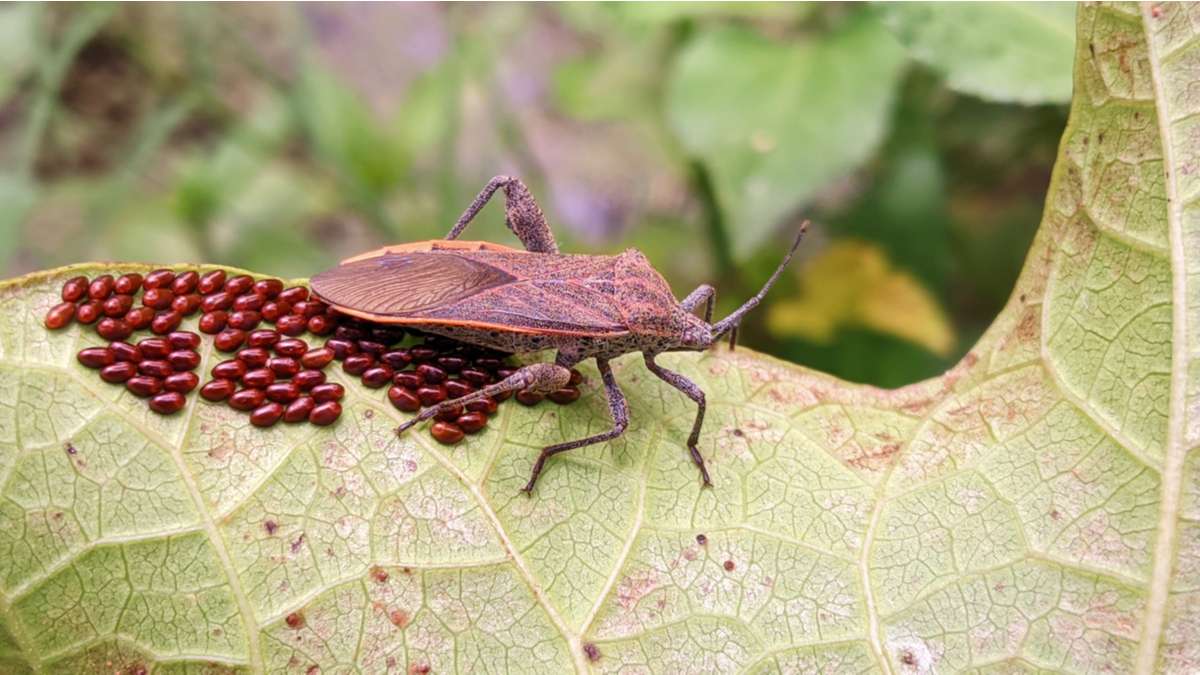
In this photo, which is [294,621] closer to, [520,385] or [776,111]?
[520,385]

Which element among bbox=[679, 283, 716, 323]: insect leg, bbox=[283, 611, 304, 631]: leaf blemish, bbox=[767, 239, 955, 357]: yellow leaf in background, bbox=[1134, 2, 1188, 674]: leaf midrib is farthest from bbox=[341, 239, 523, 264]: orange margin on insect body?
bbox=[1134, 2, 1188, 674]: leaf midrib

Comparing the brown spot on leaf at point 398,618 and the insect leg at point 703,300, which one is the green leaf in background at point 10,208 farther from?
the insect leg at point 703,300

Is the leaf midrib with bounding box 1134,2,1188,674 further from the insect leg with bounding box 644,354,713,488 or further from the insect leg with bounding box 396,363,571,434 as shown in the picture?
the insect leg with bounding box 396,363,571,434

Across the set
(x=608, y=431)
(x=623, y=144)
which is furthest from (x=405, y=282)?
(x=623, y=144)

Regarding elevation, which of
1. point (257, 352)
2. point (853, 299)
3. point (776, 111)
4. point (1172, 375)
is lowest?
point (257, 352)

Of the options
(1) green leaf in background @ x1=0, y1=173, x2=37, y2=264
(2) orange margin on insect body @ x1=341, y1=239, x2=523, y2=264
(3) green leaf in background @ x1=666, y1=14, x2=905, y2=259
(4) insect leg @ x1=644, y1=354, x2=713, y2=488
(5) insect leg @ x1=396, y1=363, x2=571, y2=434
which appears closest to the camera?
(5) insect leg @ x1=396, y1=363, x2=571, y2=434

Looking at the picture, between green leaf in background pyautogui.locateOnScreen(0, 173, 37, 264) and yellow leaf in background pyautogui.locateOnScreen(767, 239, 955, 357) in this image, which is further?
yellow leaf in background pyautogui.locateOnScreen(767, 239, 955, 357)
